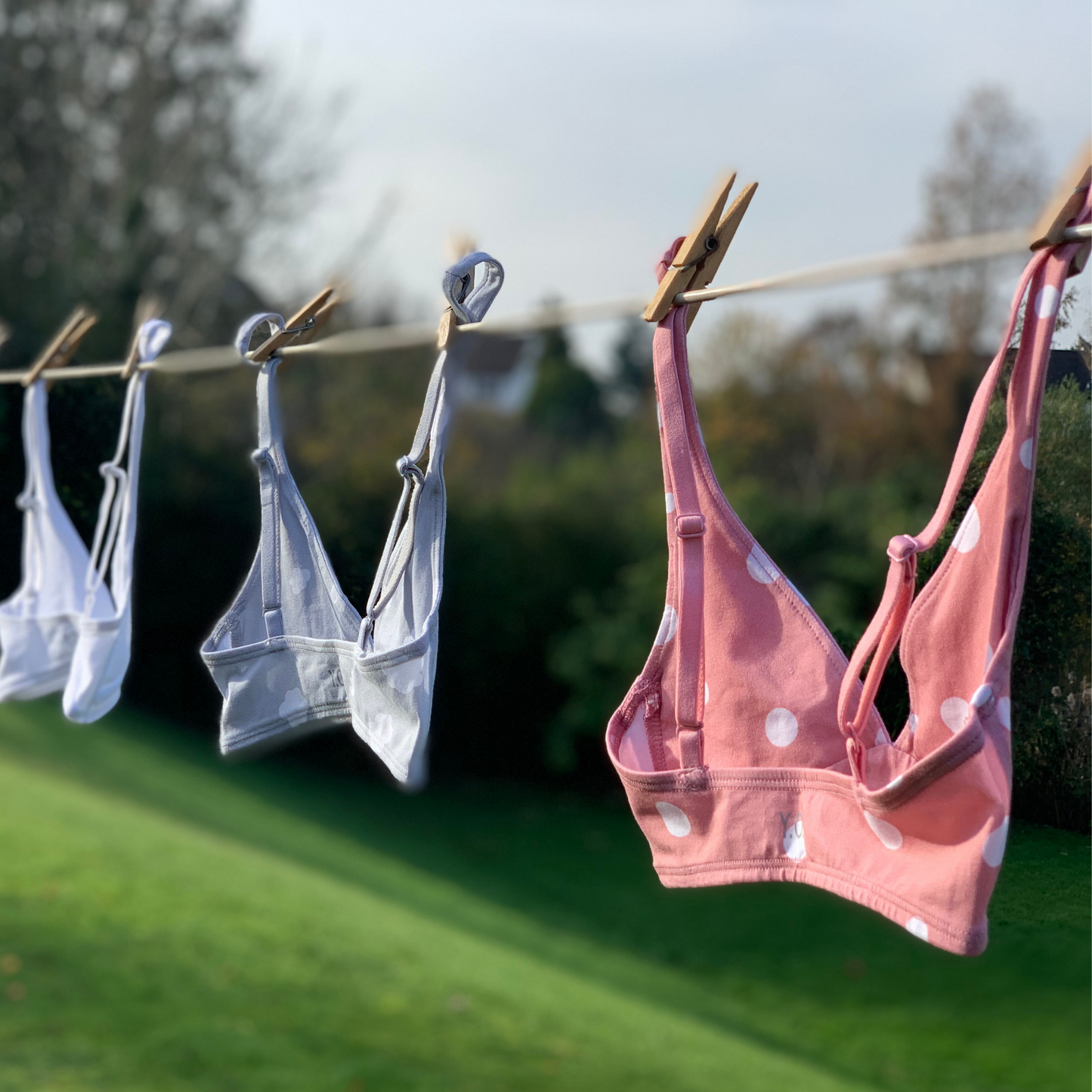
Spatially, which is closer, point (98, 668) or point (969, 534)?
point (969, 534)

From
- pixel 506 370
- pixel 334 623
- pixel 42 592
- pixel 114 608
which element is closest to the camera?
pixel 334 623

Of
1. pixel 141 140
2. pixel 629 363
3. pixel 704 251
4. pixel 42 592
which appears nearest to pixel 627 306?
pixel 704 251

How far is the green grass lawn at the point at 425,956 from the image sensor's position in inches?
145

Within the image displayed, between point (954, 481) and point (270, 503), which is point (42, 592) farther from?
point (954, 481)

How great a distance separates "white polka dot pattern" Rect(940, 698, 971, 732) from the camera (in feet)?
3.49

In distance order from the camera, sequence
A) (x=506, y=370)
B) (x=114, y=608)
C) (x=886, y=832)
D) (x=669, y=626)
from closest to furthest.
Result: (x=886, y=832) < (x=669, y=626) < (x=114, y=608) < (x=506, y=370)

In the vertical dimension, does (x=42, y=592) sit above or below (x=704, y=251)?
below

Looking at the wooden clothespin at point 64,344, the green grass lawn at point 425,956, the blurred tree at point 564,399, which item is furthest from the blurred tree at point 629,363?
the wooden clothespin at point 64,344

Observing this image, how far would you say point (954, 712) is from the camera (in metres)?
1.07

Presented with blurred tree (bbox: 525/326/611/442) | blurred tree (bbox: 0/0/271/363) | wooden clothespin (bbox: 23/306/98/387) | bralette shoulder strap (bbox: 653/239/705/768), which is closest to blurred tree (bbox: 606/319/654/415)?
blurred tree (bbox: 525/326/611/442)

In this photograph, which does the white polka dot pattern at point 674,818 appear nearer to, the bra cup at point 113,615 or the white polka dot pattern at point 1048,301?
the white polka dot pattern at point 1048,301

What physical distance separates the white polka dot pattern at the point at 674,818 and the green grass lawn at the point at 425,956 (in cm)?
35

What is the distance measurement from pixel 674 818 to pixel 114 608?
1.12 metres

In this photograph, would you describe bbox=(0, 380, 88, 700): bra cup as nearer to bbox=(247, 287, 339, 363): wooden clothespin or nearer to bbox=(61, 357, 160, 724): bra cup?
bbox=(61, 357, 160, 724): bra cup
